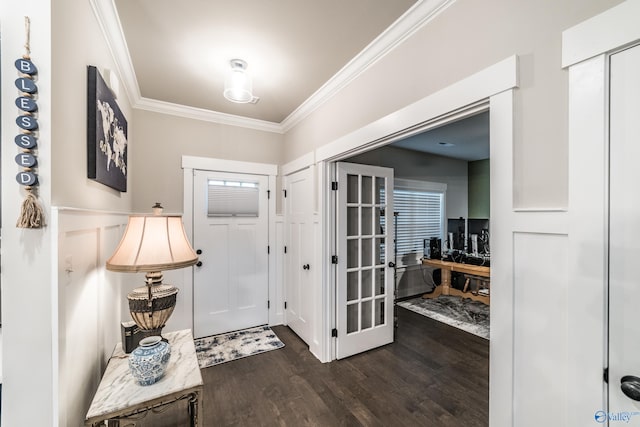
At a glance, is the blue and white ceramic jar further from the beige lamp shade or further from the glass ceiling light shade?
the glass ceiling light shade

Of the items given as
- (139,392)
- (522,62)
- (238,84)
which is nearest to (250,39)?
(238,84)

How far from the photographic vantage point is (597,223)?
0.90 m

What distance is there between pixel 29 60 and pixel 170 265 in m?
0.94

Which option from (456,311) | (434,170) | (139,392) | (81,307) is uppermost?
(434,170)

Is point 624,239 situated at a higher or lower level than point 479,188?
lower

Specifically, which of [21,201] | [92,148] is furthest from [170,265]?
[92,148]

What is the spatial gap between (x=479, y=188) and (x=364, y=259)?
371 centimetres

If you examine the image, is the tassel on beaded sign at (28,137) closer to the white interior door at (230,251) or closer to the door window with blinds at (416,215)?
the white interior door at (230,251)

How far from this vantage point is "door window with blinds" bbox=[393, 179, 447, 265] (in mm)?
4590

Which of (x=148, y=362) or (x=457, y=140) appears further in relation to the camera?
(x=457, y=140)

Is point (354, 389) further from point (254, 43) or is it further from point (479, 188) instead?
point (479, 188)

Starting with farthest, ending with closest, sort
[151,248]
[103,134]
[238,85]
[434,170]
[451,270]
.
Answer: [434,170]
[451,270]
[238,85]
[103,134]
[151,248]

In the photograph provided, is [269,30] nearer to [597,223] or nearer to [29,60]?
[29,60]

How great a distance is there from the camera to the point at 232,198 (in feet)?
10.7
